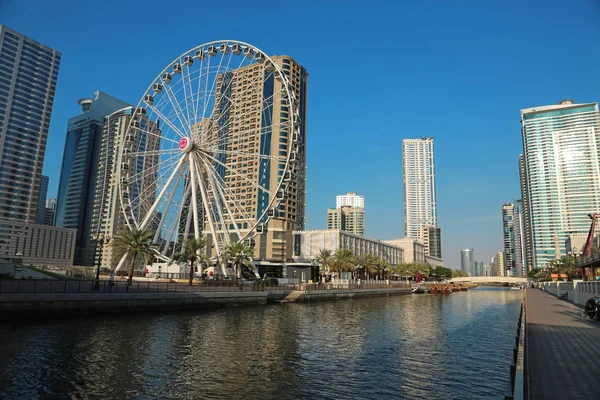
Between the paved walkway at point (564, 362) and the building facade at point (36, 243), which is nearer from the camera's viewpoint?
the paved walkway at point (564, 362)

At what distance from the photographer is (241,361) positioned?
74.8ft

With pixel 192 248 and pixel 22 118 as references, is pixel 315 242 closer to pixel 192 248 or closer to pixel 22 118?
pixel 192 248

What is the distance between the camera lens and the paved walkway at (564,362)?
11781mm

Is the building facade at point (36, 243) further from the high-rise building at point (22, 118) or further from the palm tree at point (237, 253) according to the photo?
the palm tree at point (237, 253)

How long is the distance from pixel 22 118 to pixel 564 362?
214 metres

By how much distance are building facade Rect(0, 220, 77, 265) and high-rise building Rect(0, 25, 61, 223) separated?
8674mm

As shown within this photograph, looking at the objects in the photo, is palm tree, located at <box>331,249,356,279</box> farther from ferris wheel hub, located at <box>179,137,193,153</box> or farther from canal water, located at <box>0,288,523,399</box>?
canal water, located at <box>0,288,523,399</box>

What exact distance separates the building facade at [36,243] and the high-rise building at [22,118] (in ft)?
28.5

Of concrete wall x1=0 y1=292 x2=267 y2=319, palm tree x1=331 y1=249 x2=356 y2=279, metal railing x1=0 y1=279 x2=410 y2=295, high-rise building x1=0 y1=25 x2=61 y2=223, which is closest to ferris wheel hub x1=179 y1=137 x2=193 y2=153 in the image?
metal railing x1=0 y1=279 x2=410 y2=295

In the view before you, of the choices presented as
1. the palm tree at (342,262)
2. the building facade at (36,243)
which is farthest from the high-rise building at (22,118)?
the palm tree at (342,262)

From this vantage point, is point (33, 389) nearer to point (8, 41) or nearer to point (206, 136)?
point (206, 136)

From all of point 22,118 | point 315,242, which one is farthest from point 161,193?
point 22,118

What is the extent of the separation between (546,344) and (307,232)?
130872 mm

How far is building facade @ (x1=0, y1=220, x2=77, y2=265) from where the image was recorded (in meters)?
166
